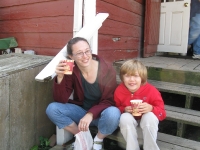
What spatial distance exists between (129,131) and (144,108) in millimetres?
229

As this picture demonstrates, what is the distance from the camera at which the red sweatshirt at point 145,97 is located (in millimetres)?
1799

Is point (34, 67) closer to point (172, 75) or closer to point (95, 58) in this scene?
point (95, 58)

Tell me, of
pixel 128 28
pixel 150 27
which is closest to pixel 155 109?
pixel 128 28

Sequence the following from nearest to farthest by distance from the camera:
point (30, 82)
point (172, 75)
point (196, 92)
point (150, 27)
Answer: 1. point (30, 82)
2. point (196, 92)
3. point (172, 75)
4. point (150, 27)

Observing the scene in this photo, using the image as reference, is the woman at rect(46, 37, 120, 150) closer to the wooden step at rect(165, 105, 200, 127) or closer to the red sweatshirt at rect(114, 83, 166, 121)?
the red sweatshirt at rect(114, 83, 166, 121)

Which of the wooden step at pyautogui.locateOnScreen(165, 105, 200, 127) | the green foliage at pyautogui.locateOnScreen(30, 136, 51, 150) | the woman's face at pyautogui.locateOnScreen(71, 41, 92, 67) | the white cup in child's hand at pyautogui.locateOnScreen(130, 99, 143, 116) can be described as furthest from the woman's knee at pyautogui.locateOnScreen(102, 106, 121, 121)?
the green foliage at pyautogui.locateOnScreen(30, 136, 51, 150)

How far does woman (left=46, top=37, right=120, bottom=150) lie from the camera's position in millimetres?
1887

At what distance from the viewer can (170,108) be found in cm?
232

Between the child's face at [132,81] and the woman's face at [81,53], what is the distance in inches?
14.5

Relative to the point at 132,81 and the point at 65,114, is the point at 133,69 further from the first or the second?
the point at 65,114

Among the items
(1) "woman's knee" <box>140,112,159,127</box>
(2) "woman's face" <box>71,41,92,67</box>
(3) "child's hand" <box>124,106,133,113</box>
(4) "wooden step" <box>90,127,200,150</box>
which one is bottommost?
(4) "wooden step" <box>90,127,200,150</box>

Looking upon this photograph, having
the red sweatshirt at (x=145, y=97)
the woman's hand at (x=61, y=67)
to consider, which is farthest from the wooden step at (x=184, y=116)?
the woman's hand at (x=61, y=67)

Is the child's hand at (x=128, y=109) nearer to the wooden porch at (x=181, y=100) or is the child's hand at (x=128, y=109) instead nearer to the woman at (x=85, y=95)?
the woman at (x=85, y=95)

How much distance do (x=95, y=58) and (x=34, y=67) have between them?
2.06 feet
